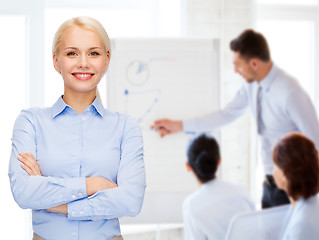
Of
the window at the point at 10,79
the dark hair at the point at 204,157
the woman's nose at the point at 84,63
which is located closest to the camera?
the woman's nose at the point at 84,63

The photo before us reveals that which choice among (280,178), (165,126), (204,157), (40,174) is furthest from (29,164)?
(280,178)

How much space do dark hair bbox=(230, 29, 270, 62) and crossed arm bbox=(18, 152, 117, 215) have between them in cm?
172

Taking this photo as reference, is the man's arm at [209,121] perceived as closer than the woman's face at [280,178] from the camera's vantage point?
Yes

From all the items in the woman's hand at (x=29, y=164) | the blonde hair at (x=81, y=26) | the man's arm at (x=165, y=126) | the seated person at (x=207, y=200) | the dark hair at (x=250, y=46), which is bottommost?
the seated person at (x=207, y=200)

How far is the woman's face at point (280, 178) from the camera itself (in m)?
2.40

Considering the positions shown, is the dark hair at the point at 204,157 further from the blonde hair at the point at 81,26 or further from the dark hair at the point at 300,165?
the blonde hair at the point at 81,26

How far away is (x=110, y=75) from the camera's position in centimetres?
214

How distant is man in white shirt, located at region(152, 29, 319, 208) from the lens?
227cm

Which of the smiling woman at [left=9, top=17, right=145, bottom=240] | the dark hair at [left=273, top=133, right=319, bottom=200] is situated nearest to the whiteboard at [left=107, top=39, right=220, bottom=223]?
the dark hair at [left=273, top=133, right=319, bottom=200]

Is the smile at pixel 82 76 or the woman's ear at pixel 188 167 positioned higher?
the smile at pixel 82 76

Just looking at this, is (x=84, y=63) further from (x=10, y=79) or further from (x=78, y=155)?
(x=10, y=79)

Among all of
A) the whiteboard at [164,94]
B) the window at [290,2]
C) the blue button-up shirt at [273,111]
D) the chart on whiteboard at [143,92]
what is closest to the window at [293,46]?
the window at [290,2]

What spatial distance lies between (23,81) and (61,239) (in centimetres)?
191

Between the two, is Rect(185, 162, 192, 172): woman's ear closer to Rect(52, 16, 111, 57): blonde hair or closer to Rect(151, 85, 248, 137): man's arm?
Rect(151, 85, 248, 137): man's arm
